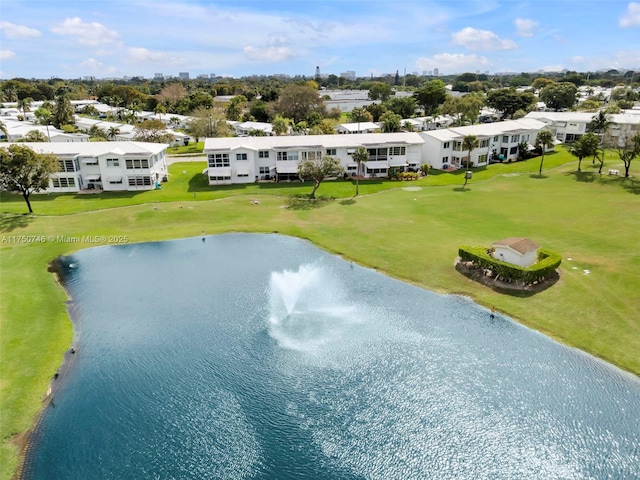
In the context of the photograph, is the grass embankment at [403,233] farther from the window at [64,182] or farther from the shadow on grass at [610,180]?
the window at [64,182]

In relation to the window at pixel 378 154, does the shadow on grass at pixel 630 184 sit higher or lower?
lower

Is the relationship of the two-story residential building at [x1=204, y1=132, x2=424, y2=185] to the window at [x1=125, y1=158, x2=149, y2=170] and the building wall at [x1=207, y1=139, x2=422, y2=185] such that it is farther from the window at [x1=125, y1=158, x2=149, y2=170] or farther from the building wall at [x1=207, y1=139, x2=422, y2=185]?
the window at [x1=125, y1=158, x2=149, y2=170]

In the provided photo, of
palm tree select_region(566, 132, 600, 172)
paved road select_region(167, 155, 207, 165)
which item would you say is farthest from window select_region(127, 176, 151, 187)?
palm tree select_region(566, 132, 600, 172)

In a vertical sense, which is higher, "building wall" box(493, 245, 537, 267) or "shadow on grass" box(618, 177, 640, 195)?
"shadow on grass" box(618, 177, 640, 195)

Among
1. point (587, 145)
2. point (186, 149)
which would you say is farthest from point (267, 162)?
point (587, 145)

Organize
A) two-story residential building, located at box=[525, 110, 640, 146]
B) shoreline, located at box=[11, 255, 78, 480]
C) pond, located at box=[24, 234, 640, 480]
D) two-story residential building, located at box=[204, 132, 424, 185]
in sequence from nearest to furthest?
1. pond, located at box=[24, 234, 640, 480]
2. shoreline, located at box=[11, 255, 78, 480]
3. two-story residential building, located at box=[204, 132, 424, 185]
4. two-story residential building, located at box=[525, 110, 640, 146]

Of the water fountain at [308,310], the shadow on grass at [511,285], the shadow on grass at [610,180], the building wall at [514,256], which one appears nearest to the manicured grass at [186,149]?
the water fountain at [308,310]
